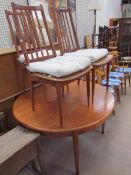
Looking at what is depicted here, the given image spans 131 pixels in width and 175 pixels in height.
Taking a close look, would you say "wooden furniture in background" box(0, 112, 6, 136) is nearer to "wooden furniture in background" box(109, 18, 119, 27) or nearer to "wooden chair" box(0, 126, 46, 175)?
"wooden chair" box(0, 126, 46, 175)

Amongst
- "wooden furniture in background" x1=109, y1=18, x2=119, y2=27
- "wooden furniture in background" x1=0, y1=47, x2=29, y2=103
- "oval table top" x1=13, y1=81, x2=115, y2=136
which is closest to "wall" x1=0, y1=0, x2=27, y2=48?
"wooden furniture in background" x1=0, y1=47, x2=29, y2=103

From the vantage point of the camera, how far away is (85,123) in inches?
58.1

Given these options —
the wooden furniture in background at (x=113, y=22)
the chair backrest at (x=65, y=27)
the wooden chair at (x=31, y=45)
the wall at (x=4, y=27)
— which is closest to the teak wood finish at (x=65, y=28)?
the chair backrest at (x=65, y=27)

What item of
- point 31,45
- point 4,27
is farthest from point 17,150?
point 4,27

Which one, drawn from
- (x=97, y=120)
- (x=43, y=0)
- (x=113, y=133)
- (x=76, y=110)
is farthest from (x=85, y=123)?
(x=43, y=0)

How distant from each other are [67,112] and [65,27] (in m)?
1.04

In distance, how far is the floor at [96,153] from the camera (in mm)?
1624

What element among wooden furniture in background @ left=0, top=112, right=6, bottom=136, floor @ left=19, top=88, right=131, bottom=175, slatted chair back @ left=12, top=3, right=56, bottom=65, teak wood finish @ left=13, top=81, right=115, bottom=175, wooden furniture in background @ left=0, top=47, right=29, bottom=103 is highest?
slatted chair back @ left=12, top=3, right=56, bottom=65

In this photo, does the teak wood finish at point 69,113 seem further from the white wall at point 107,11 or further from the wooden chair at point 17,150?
the white wall at point 107,11

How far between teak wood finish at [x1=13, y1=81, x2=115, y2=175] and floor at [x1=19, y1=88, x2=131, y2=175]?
20 centimetres

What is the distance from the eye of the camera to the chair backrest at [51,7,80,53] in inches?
79.1

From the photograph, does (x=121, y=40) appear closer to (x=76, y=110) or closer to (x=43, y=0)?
(x=43, y=0)

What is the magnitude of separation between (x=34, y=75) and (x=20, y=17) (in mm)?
648

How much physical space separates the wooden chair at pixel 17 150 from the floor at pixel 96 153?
24cm
